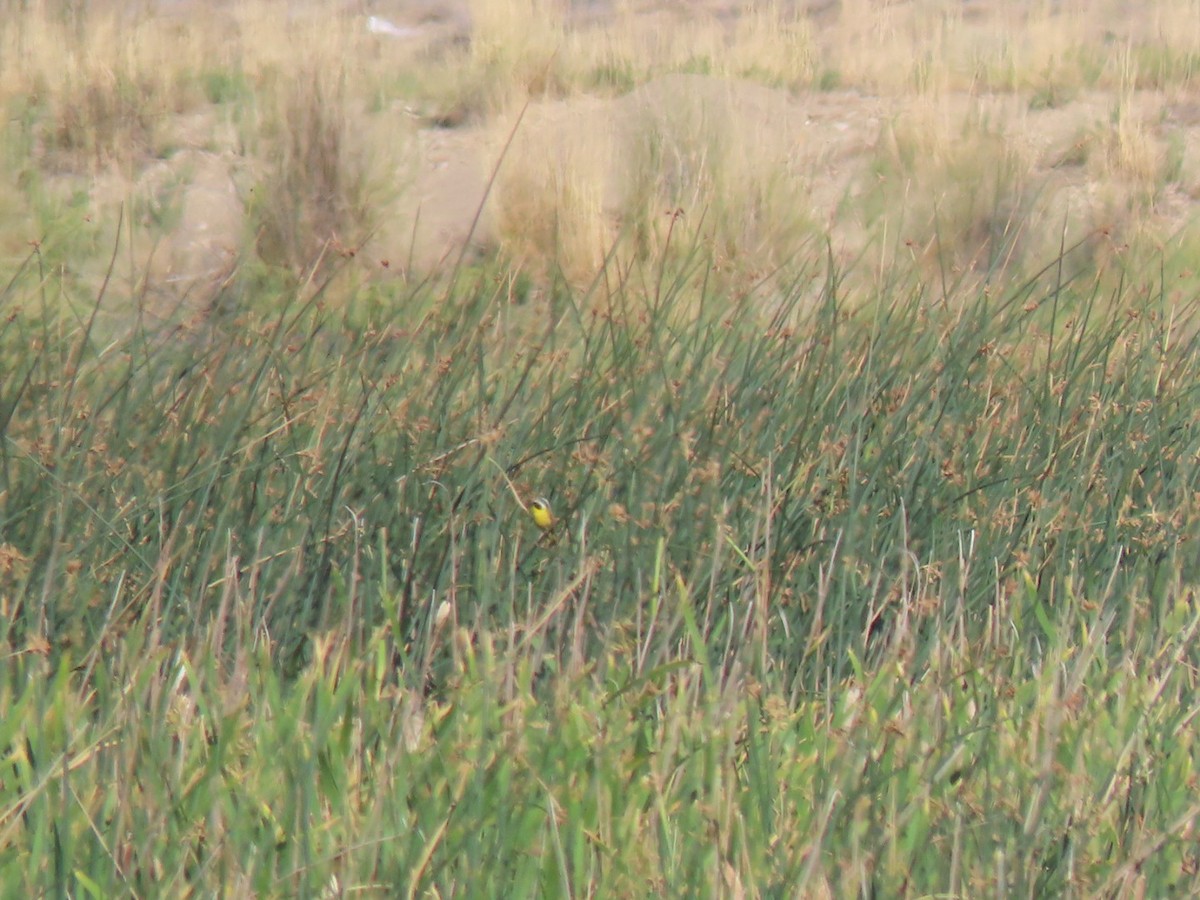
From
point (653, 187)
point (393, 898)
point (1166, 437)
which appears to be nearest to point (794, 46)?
point (653, 187)

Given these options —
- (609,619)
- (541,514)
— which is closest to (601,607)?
(609,619)

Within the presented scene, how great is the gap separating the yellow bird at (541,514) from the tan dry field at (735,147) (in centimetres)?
160

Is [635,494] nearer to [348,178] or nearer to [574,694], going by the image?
[574,694]

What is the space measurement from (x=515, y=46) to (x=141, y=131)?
300 cm

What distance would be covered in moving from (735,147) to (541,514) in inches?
191

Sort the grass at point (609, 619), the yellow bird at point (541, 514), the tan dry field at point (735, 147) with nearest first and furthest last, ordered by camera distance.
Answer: the grass at point (609, 619) → the yellow bird at point (541, 514) → the tan dry field at point (735, 147)

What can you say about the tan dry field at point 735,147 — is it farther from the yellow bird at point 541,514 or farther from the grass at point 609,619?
the yellow bird at point 541,514

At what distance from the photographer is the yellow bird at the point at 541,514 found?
2488 millimetres

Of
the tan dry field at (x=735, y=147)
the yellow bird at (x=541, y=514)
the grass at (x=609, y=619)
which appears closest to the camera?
the grass at (x=609, y=619)

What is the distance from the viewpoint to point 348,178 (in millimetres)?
6734

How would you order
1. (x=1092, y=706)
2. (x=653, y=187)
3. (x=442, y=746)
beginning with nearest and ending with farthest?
1. (x=442, y=746)
2. (x=1092, y=706)
3. (x=653, y=187)

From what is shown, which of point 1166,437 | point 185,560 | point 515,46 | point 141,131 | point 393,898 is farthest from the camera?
point 515,46

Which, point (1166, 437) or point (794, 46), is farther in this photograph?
point (794, 46)

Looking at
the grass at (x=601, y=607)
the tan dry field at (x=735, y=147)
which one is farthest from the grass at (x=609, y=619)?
the tan dry field at (x=735, y=147)
